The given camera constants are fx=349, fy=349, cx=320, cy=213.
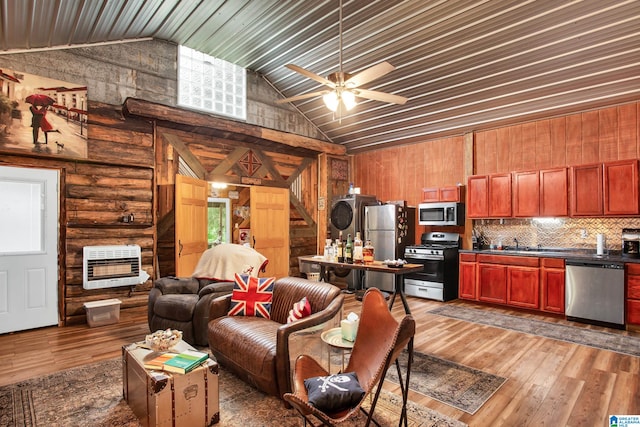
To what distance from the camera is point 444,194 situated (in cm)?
649

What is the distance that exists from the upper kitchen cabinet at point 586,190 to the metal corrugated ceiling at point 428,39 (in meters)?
0.96

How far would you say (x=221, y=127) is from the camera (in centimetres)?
587

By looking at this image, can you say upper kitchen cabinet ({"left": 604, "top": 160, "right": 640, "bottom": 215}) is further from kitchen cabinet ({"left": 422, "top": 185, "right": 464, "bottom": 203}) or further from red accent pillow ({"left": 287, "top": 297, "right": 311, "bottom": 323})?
red accent pillow ({"left": 287, "top": 297, "right": 311, "bottom": 323})

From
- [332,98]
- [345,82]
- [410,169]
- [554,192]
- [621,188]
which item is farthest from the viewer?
[410,169]

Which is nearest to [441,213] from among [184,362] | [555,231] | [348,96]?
[555,231]

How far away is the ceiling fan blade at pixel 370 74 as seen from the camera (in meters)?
3.13

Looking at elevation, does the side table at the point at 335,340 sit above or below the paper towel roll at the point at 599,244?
below

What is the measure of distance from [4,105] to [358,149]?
606cm

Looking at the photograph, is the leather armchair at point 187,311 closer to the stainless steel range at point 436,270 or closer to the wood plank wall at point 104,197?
the wood plank wall at point 104,197

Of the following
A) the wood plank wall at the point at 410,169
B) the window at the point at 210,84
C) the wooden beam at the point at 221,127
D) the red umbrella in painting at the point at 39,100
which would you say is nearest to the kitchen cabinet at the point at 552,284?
the wood plank wall at the point at 410,169

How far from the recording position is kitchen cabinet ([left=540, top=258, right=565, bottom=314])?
4.90 metres

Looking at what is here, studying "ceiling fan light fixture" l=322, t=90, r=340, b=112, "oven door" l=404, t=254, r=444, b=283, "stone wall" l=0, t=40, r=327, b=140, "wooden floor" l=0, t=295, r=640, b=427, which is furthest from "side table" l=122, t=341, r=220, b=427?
"oven door" l=404, t=254, r=444, b=283

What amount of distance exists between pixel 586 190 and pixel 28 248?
753 centimetres

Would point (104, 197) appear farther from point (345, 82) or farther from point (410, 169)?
point (410, 169)
